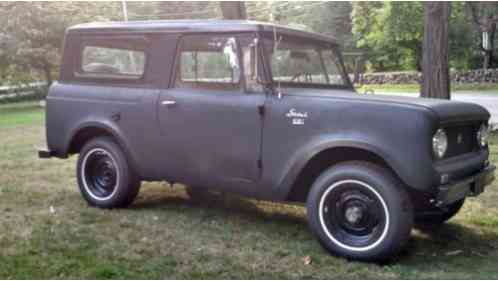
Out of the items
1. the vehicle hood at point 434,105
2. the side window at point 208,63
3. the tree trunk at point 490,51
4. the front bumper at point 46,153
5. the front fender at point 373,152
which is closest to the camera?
the front fender at point 373,152

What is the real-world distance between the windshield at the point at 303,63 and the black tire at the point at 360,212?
102cm

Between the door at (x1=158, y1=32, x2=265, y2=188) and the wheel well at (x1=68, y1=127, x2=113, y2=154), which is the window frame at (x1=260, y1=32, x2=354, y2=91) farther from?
the wheel well at (x1=68, y1=127, x2=113, y2=154)

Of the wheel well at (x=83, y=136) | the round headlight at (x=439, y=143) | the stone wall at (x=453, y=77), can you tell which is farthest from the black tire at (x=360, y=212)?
the stone wall at (x=453, y=77)

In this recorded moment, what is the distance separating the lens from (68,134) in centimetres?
584

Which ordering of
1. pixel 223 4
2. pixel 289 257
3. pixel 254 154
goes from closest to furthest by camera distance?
pixel 289 257
pixel 254 154
pixel 223 4

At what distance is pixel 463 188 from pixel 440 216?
1.03m

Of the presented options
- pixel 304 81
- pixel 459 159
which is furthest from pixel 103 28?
pixel 459 159

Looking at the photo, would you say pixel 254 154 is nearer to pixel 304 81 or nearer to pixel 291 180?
pixel 291 180

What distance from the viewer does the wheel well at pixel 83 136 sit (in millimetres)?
5773

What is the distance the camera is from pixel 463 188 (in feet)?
13.9

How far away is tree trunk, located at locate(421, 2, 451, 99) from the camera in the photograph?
980cm

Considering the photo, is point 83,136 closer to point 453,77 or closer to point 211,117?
point 211,117

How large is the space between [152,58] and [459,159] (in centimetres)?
285

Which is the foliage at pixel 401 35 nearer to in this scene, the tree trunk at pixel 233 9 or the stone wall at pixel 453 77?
the stone wall at pixel 453 77
